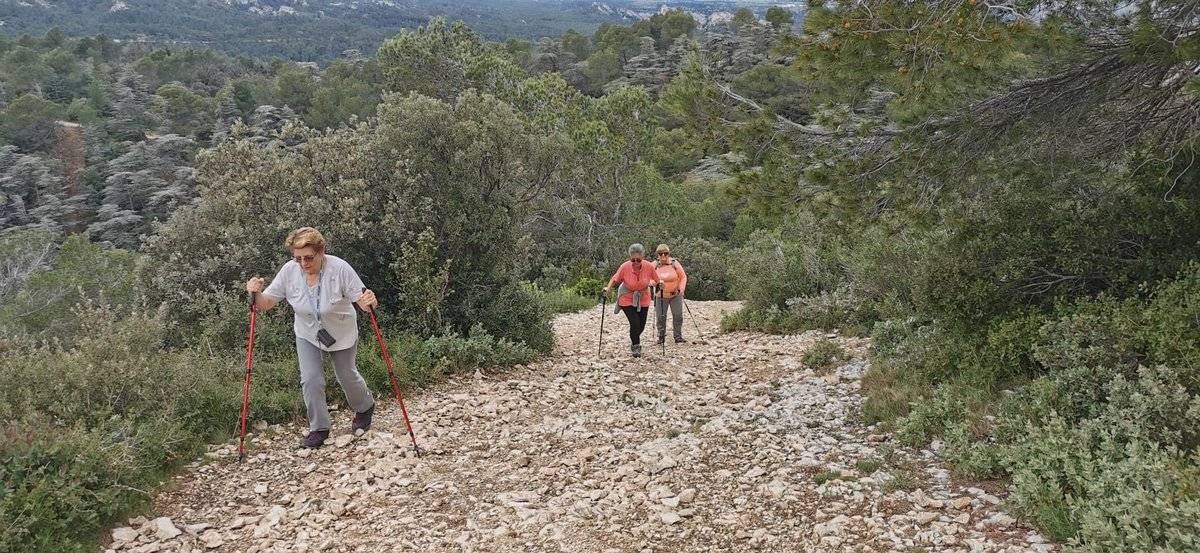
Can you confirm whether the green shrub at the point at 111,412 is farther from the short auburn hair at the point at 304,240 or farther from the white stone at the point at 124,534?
the short auburn hair at the point at 304,240

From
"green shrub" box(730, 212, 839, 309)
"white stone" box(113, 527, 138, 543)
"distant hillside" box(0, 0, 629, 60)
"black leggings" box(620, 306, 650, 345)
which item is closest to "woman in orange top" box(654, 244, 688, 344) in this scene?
"black leggings" box(620, 306, 650, 345)

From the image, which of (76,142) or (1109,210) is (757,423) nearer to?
(1109,210)

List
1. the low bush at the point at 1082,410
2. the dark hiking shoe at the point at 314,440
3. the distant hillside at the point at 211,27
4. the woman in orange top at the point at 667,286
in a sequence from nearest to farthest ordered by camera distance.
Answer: the low bush at the point at 1082,410 → the dark hiking shoe at the point at 314,440 → the woman in orange top at the point at 667,286 → the distant hillside at the point at 211,27

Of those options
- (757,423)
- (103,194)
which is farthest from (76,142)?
(757,423)

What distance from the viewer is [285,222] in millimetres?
8359

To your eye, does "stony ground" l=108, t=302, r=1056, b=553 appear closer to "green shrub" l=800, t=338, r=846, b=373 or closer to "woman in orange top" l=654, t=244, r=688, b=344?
"green shrub" l=800, t=338, r=846, b=373

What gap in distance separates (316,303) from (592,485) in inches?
103

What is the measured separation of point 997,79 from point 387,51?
100 ft

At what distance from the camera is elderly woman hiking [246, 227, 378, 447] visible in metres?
5.92

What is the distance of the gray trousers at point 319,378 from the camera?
6102 millimetres

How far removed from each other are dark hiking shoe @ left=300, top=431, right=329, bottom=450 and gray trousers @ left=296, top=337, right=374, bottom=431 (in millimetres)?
37

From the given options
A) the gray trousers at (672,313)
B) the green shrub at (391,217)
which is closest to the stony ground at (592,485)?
the green shrub at (391,217)

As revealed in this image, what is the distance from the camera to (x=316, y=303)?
5945mm

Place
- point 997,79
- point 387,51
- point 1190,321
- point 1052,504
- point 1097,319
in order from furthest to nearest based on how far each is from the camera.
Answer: point 387,51 → point 997,79 → point 1097,319 → point 1190,321 → point 1052,504
